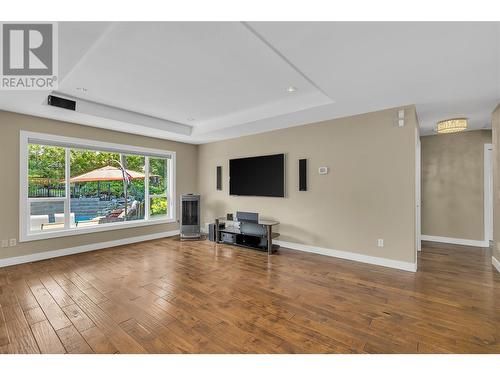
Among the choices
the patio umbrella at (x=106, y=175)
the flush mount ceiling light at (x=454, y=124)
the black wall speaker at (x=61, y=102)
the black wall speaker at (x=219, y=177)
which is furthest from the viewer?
the black wall speaker at (x=219, y=177)

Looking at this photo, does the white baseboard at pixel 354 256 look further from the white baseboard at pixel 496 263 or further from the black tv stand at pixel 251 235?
the white baseboard at pixel 496 263

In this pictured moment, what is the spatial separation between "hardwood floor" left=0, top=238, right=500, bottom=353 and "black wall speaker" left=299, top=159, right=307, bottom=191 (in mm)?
1360

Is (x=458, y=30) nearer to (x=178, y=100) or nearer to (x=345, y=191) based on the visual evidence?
(x=345, y=191)

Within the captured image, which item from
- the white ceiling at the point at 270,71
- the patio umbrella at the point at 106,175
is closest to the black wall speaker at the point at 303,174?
the white ceiling at the point at 270,71

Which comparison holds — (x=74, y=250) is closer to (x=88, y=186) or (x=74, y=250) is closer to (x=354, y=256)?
(x=88, y=186)

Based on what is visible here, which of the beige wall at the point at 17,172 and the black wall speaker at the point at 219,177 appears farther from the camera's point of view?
the black wall speaker at the point at 219,177

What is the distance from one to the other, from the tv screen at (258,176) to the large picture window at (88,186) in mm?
1744

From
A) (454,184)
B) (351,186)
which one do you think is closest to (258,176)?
(351,186)

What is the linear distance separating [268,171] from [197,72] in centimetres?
269

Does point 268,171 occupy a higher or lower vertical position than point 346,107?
lower

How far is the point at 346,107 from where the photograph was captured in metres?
3.57

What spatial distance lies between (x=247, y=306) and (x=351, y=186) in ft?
8.81

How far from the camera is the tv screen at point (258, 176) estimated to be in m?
4.82
